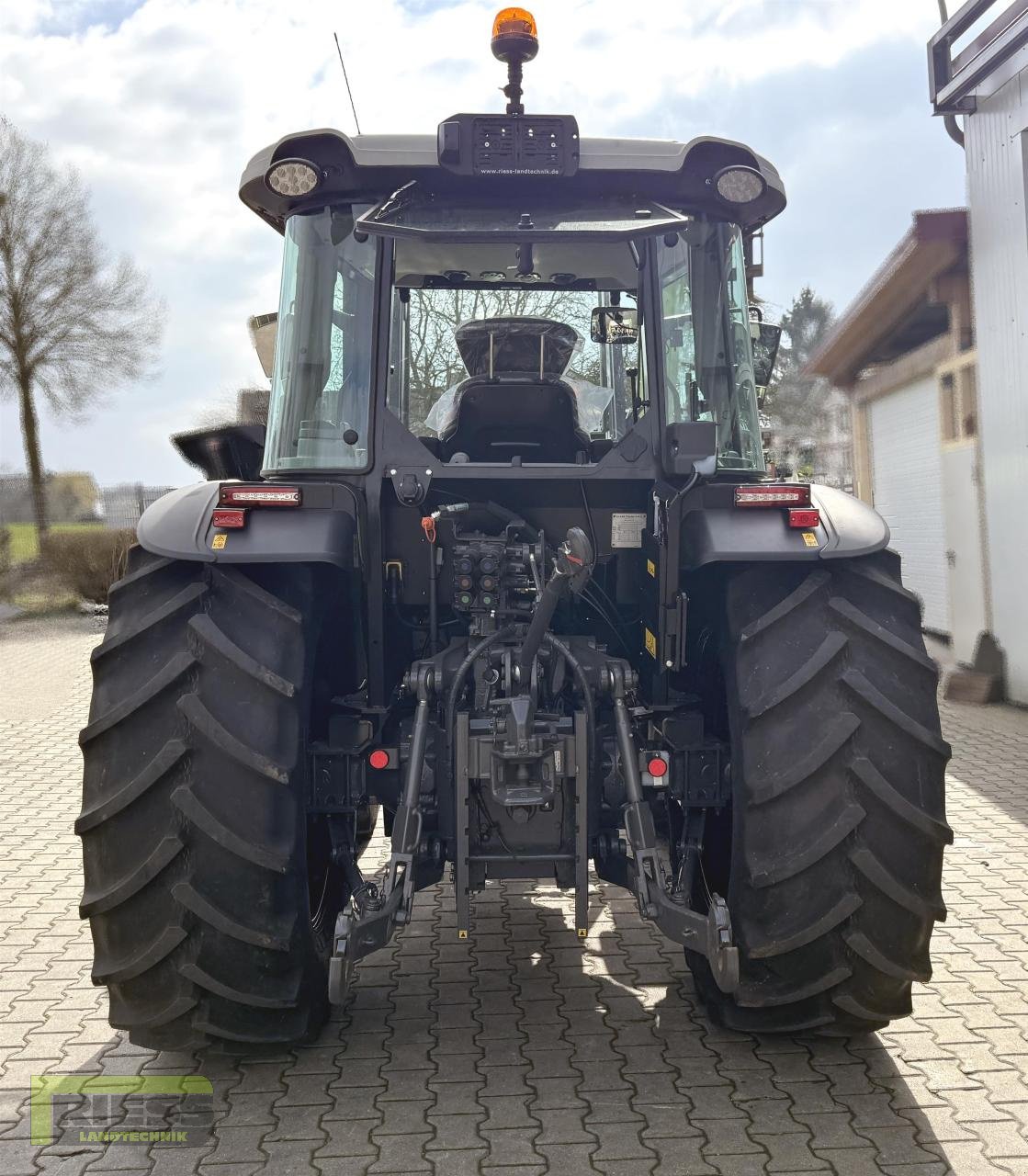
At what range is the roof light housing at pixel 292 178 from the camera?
378 centimetres

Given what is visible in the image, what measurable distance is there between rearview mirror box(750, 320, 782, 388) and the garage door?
970 cm

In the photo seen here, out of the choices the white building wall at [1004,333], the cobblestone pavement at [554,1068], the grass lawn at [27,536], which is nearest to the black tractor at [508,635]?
the cobblestone pavement at [554,1068]

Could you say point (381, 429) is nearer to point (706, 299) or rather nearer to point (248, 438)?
point (706, 299)

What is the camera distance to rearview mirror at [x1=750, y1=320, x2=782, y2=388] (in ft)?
14.0

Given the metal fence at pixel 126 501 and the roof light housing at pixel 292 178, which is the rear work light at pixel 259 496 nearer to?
the roof light housing at pixel 292 178

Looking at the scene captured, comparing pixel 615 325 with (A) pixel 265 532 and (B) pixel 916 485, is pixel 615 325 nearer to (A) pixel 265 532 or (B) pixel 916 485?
(A) pixel 265 532

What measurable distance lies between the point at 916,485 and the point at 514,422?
11.8 m

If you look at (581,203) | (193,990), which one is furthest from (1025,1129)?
(581,203)

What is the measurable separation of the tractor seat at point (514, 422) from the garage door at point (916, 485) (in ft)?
32.7

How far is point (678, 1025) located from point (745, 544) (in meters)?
1.63

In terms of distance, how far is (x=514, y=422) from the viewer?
434 centimetres

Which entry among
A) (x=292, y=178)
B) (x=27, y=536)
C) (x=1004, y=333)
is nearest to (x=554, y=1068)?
(x=292, y=178)

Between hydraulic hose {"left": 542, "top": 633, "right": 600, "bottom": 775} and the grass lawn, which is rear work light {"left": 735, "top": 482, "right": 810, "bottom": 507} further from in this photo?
the grass lawn

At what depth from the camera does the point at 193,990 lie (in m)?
3.50
